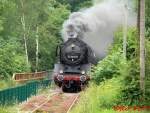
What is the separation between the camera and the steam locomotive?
3288 cm

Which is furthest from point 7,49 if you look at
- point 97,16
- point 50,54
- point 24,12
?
point 50,54

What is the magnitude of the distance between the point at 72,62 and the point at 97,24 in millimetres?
7133

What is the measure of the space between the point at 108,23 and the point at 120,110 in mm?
23848

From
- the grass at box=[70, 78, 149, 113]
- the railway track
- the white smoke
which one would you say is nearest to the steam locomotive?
the white smoke

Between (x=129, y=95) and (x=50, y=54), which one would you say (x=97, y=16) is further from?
(x=129, y=95)

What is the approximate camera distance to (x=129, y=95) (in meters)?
21.6

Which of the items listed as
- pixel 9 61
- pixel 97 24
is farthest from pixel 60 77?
pixel 9 61

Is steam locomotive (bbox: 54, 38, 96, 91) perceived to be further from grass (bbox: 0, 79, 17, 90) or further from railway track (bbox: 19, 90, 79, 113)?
→ grass (bbox: 0, 79, 17, 90)

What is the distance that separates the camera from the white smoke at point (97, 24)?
3619cm

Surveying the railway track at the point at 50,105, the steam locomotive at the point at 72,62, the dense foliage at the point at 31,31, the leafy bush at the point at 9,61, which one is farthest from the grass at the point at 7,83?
the dense foliage at the point at 31,31

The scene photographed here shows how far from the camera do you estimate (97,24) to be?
39.7 meters

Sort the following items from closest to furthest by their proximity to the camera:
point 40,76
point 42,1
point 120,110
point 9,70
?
point 120,110 → point 9,70 → point 40,76 → point 42,1

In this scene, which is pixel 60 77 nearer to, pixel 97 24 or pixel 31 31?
pixel 97 24

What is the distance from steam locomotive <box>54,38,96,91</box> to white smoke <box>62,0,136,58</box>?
143cm
